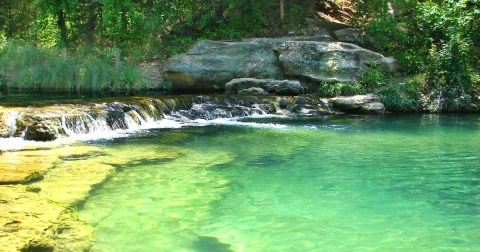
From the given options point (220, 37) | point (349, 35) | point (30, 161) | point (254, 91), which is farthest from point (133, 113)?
point (349, 35)

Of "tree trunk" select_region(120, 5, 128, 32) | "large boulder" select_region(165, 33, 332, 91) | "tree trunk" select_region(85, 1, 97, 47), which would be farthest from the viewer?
"tree trunk" select_region(85, 1, 97, 47)

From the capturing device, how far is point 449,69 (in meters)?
14.8

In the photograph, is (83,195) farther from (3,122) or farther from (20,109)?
(20,109)

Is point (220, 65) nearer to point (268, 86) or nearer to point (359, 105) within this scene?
point (268, 86)

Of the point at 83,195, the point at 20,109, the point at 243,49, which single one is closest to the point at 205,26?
the point at 243,49

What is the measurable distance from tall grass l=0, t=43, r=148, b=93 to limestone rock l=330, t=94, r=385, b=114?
7.47m

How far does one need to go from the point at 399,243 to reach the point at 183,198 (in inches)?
95.1

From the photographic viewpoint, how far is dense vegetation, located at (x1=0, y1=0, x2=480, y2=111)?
48.7ft

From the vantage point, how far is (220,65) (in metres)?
17.5

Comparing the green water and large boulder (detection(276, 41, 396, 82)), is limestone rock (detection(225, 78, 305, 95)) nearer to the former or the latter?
large boulder (detection(276, 41, 396, 82))

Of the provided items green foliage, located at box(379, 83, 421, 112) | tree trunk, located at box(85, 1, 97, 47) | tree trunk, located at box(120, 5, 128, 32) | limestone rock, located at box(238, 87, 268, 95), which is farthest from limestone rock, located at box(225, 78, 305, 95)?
tree trunk, located at box(85, 1, 97, 47)

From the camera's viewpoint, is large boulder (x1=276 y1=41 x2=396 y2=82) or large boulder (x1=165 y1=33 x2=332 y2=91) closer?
large boulder (x1=276 y1=41 x2=396 y2=82)

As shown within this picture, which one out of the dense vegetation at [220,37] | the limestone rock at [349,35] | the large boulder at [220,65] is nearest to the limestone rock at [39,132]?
the dense vegetation at [220,37]

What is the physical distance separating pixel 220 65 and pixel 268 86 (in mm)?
2536
